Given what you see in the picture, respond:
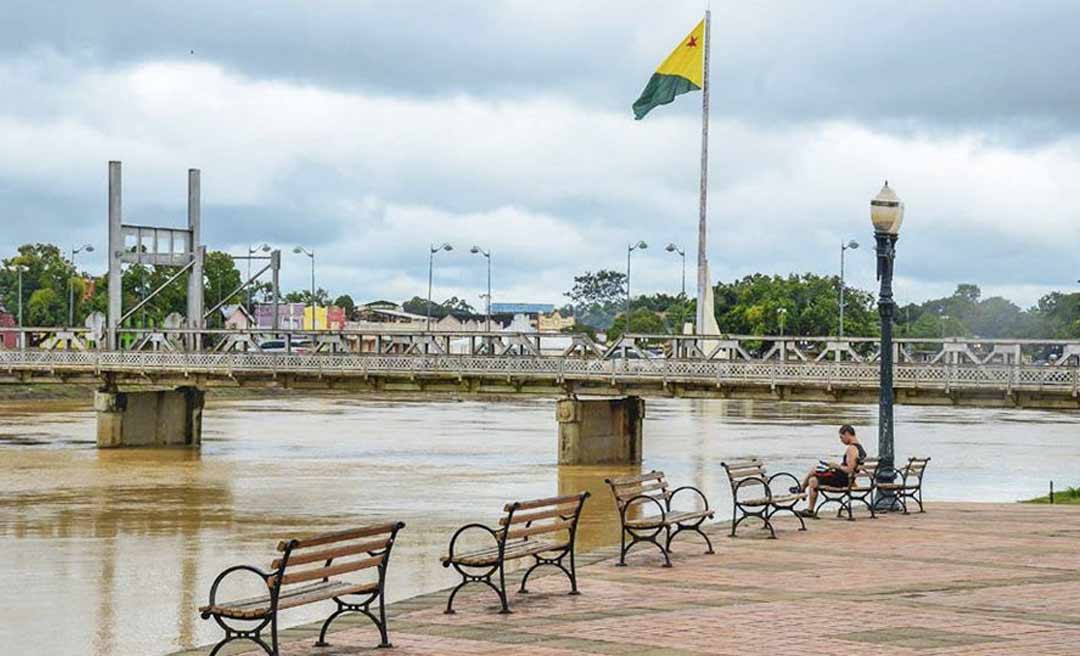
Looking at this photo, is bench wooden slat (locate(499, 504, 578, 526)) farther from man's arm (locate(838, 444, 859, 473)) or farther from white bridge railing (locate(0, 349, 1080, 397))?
white bridge railing (locate(0, 349, 1080, 397))

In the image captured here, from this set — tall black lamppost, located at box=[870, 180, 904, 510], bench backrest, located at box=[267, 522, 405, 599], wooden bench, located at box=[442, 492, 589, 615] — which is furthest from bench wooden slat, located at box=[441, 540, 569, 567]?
tall black lamppost, located at box=[870, 180, 904, 510]

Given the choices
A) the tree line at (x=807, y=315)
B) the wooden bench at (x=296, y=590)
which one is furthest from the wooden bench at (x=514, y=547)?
the tree line at (x=807, y=315)

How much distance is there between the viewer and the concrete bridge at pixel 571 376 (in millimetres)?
43281

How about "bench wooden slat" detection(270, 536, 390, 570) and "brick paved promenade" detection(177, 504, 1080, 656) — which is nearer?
"bench wooden slat" detection(270, 536, 390, 570)

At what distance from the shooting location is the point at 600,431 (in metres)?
49.7

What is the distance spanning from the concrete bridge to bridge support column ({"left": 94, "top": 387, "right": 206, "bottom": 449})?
0.14 feet

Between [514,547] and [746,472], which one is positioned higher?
[746,472]

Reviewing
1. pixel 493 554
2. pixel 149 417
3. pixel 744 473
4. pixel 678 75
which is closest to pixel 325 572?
pixel 493 554

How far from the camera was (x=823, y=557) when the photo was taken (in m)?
18.9

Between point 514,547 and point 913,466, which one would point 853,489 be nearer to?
point 913,466

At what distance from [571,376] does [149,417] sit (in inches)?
615

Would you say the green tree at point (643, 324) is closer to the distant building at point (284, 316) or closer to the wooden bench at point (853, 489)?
the distant building at point (284, 316)

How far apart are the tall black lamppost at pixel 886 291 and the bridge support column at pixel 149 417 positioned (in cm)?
3501

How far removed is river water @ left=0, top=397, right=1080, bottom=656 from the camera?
2019 centimetres
